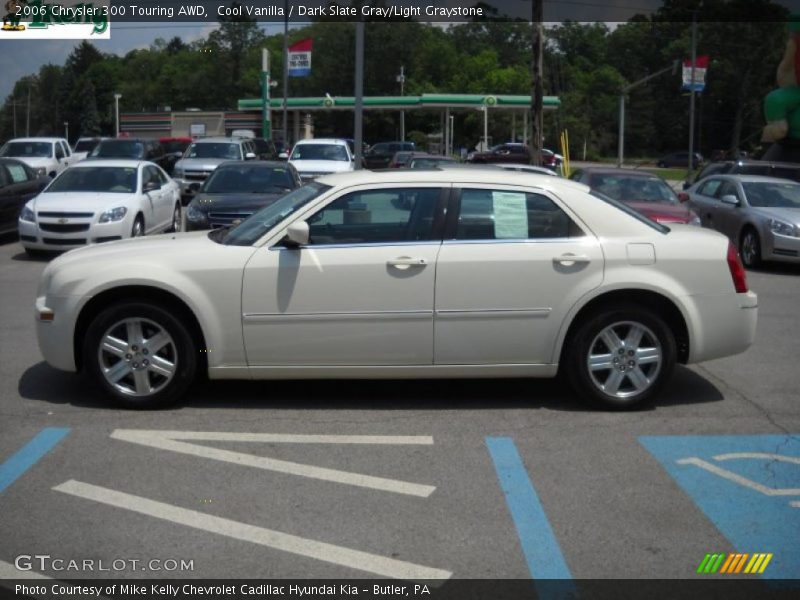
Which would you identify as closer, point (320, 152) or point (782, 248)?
point (782, 248)

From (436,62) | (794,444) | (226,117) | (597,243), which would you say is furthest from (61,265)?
(436,62)

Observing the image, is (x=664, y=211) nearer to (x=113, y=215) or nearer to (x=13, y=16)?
(x=113, y=215)

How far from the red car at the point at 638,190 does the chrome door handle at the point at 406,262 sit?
29.5ft

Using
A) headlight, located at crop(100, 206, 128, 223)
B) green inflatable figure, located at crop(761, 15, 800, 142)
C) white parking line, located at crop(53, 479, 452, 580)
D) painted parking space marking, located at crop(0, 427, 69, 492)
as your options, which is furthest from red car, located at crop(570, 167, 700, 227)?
green inflatable figure, located at crop(761, 15, 800, 142)

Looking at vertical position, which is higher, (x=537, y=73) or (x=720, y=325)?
(x=537, y=73)

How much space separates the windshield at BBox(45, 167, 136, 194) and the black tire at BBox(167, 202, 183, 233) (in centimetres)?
149

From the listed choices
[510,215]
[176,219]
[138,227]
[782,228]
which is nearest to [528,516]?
[510,215]

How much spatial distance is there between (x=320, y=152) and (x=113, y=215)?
38.9 ft

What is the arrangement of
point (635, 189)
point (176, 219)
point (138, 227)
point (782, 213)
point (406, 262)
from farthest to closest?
point (176, 219)
point (635, 189)
point (138, 227)
point (782, 213)
point (406, 262)

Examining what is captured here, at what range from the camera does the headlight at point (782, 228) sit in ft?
47.9

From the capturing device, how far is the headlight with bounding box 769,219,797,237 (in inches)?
575

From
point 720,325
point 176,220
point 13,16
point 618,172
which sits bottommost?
point 176,220

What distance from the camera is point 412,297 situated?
6.64m

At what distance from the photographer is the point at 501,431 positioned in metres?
6.45
